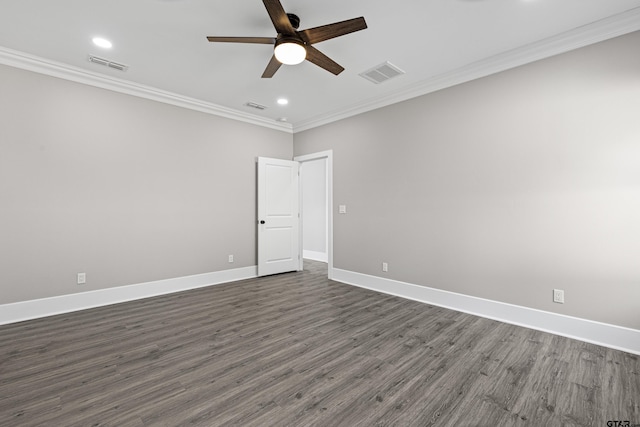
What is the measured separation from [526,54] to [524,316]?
285 cm

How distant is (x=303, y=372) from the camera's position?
2.15 m

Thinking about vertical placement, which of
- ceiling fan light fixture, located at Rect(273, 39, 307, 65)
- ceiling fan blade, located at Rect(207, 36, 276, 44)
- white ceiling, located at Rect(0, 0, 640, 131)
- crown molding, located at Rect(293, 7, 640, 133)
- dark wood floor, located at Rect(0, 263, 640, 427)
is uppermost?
white ceiling, located at Rect(0, 0, 640, 131)

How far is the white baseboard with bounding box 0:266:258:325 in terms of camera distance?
3.16m

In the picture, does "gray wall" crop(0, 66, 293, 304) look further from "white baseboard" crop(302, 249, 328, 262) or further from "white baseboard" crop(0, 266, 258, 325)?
"white baseboard" crop(302, 249, 328, 262)

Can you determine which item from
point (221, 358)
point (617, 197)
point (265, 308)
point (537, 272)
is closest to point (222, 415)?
point (221, 358)

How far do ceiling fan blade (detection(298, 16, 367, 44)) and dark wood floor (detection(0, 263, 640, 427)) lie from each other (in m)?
2.70

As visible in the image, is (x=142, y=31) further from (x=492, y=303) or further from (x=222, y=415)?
(x=492, y=303)

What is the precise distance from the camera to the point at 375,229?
14.7 feet

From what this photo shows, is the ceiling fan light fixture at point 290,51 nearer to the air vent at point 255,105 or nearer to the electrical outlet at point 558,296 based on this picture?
the air vent at point 255,105

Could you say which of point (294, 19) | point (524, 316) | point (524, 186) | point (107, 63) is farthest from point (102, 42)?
point (524, 316)

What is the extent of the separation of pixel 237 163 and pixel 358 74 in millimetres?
2652

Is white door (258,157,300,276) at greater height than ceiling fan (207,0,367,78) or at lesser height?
lesser

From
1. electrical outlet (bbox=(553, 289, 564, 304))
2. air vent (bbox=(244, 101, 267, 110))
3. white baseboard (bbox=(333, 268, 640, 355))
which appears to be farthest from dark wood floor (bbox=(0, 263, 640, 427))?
air vent (bbox=(244, 101, 267, 110))

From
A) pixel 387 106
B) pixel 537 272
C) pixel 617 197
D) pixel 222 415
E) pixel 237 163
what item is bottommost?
pixel 222 415
